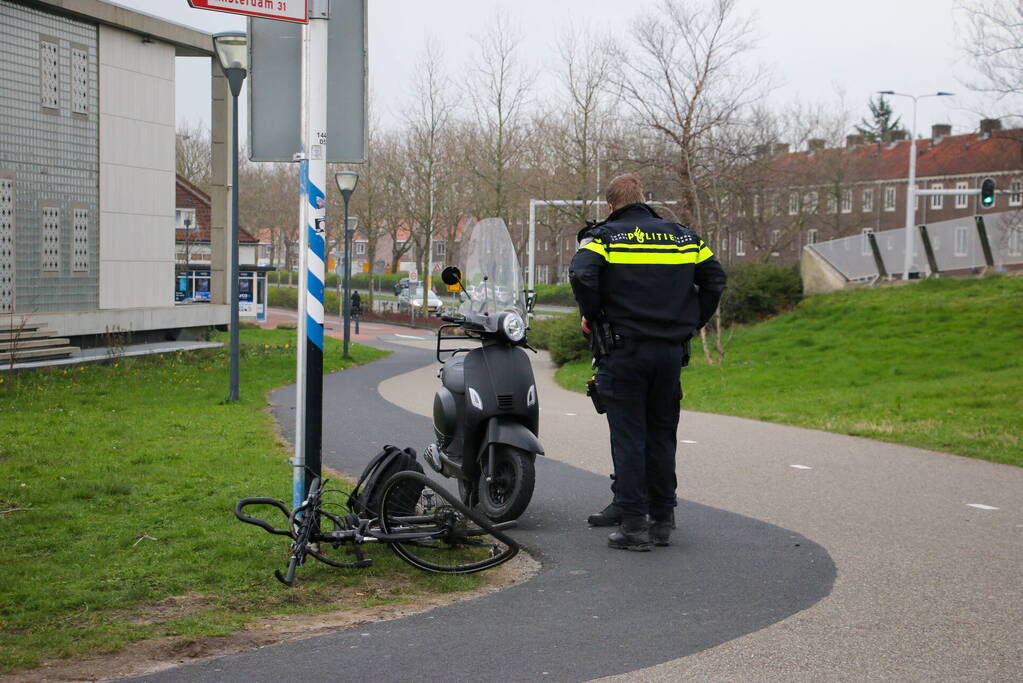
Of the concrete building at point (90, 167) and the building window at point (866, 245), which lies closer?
the concrete building at point (90, 167)

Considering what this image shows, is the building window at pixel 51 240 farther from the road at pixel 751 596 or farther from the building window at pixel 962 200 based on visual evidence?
the building window at pixel 962 200

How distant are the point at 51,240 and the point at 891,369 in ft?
52.4

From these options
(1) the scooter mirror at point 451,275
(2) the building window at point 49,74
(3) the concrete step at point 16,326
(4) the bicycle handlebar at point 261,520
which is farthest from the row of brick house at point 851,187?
(4) the bicycle handlebar at point 261,520

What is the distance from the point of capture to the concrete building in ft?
68.0

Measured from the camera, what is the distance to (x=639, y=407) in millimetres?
6109

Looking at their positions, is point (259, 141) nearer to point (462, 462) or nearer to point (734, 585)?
point (462, 462)

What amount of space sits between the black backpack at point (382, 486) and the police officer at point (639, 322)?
3.87 ft

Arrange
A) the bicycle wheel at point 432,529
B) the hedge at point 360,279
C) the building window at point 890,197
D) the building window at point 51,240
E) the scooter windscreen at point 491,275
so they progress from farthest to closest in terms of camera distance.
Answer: the hedge at point 360,279
the building window at point 890,197
the building window at point 51,240
the scooter windscreen at point 491,275
the bicycle wheel at point 432,529

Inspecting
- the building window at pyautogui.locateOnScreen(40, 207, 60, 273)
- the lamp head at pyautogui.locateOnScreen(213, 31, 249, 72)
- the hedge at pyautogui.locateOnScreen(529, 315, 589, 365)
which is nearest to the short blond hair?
the lamp head at pyautogui.locateOnScreen(213, 31, 249, 72)

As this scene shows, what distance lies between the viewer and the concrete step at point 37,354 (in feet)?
58.8

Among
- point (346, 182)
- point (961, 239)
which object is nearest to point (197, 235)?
point (346, 182)

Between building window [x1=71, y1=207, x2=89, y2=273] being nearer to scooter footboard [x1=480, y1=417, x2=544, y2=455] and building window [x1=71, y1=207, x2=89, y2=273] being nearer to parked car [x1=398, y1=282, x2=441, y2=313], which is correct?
scooter footboard [x1=480, y1=417, x2=544, y2=455]

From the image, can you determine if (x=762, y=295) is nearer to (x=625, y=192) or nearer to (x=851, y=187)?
(x=625, y=192)

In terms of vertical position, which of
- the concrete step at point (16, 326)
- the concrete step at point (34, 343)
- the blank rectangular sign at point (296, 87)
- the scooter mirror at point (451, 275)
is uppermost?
the blank rectangular sign at point (296, 87)
